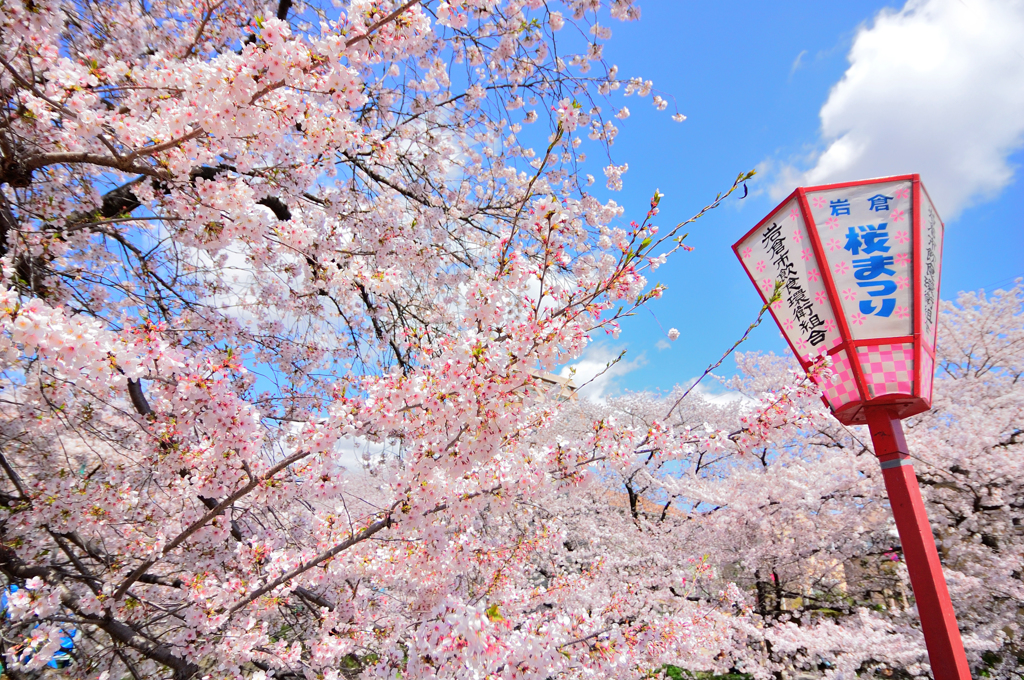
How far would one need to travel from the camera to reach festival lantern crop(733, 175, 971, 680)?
8.72 feet

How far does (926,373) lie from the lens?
271 centimetres

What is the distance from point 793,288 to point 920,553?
5.60 feet

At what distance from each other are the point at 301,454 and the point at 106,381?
2.48 feet

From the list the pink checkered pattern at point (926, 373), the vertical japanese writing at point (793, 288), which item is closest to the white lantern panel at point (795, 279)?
the vertical japanese writing at point (793, 288)

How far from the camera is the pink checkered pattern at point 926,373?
268 cm

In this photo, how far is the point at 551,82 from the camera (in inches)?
163

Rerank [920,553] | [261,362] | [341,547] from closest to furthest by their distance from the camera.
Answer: [341,547]
[920,553]
[261,362]

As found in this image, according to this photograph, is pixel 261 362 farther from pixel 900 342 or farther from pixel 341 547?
pixel 900 342

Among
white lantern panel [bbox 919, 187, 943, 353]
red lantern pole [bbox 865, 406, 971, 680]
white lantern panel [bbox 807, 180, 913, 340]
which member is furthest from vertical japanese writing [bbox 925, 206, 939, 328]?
red lantern pole [bbox 865, 406, 971, 680]

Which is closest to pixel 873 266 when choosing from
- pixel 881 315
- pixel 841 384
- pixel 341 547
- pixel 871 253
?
pixel 871 253

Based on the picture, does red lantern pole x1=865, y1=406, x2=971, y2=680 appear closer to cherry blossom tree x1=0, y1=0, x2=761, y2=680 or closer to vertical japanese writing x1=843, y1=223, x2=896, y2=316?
vertical japanese writing x1=843, y1=223, x2=896, y2=316

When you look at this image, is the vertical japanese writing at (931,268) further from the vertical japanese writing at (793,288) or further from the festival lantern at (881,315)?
the vertical japanese writing at (793,288)

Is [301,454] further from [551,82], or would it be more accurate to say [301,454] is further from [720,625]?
[720,625]

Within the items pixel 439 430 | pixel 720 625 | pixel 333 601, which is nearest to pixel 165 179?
pixel 439 430
